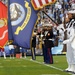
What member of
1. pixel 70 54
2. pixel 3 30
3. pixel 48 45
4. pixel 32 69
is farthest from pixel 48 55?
pixel 3 30

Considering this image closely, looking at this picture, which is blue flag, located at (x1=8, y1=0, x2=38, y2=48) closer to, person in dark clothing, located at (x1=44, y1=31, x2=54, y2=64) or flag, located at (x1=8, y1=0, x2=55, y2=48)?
flag, located at (x1=8, y1=0, x2=55, y2=48)

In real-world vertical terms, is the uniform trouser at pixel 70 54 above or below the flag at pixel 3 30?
below

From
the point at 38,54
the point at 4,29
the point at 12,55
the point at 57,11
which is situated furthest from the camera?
the point at 57,11

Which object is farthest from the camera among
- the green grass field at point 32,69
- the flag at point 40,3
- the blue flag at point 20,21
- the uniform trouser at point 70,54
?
the flag at point 40,3

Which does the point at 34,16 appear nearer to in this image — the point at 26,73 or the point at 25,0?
the point at 25,0

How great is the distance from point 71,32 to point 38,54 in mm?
19733

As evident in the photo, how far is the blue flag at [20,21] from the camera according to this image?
1530 cm

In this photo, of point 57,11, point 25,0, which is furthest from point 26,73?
point 57,11

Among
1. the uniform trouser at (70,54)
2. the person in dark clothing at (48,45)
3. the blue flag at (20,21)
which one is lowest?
the uniform trouser at (70,54)

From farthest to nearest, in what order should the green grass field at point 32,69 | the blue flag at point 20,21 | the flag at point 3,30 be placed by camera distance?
the flag at point 3,30 < the blue flag at point 20,21 < the green grass field at point 32,69

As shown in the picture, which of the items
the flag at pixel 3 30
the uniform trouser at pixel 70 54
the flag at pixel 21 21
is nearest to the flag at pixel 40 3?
the flag at pixel 21 21

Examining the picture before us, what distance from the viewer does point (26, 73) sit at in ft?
42.4

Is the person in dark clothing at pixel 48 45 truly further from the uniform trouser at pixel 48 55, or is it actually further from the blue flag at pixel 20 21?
the blue flag at pixel 20 21

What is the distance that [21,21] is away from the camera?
15562mm
